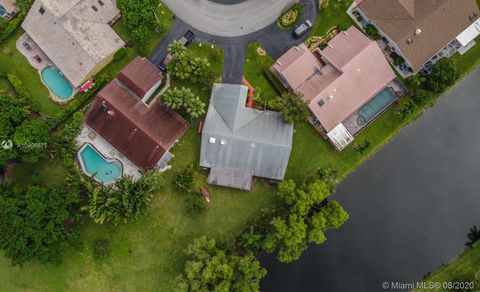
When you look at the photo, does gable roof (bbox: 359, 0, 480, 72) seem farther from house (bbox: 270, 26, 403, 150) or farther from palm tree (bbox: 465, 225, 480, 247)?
palm tree (bbox: 465, 225, 480, 247)

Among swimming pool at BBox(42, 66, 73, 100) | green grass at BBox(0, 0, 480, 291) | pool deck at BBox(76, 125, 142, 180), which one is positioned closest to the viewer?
green grass at BBox(0, 0, 480, 291)

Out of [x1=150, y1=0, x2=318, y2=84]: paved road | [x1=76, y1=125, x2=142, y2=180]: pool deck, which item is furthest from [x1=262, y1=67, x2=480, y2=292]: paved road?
[x1=76, y1=125, x2=142, y2=180]: pool deck

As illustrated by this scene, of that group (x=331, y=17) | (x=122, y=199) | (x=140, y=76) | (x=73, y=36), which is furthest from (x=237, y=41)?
(x=122, y=199)

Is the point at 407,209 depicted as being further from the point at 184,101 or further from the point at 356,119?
the point at 184,101

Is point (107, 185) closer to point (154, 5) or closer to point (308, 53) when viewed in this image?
point (154, 5)

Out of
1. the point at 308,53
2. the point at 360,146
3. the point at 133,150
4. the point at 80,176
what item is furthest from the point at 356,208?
the point at 80,176
